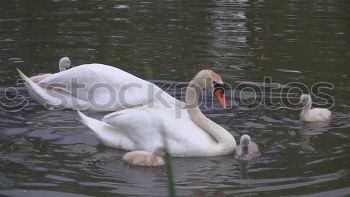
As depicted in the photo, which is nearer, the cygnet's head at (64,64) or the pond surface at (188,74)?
the pond surface at (188,74)

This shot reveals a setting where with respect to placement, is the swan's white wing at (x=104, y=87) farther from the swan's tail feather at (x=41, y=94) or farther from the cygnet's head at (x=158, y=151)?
the cygnet's head at (x=158, y=151)

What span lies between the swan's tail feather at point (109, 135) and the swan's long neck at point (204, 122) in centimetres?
77

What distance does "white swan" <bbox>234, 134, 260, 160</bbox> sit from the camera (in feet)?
25.7

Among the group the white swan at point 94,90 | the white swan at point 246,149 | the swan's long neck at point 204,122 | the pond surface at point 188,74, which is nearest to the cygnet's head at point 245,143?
the white swan at point 246,149

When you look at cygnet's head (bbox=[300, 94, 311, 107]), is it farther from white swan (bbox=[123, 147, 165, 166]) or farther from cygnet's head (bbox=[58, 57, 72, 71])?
cygnet's head (bbox=[58, 57, 72, 71])

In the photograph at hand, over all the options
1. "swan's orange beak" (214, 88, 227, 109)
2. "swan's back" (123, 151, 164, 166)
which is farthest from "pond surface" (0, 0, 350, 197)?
"swan's orange beak" (214, 88, 227, 109)

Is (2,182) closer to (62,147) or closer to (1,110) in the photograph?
(62,147)

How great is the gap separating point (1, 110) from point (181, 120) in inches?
108

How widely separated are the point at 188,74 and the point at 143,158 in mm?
3930

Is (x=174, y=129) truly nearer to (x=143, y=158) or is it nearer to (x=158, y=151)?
(x=158, y=151)

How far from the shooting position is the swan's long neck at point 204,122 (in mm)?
8148

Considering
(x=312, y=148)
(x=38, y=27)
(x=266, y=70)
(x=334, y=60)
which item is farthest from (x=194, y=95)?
(x=38, y=27)

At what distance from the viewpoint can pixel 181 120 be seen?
8242mm

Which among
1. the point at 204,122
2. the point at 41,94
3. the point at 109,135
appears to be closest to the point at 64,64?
the point at 41,94
